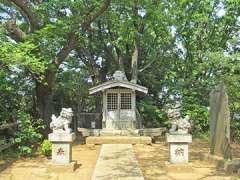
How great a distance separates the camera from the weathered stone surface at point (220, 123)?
1103 cm

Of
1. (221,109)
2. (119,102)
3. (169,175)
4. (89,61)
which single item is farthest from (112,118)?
(169,175)

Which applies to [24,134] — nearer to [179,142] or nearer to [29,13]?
[29,13]

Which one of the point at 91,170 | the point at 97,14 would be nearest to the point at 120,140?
the point at 97,14

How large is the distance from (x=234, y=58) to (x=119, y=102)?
6.24 metres

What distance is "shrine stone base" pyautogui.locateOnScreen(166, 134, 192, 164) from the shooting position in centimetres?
1023

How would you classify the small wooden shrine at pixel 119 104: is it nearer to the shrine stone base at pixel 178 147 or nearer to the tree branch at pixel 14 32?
the tree branch at pixel 14 32

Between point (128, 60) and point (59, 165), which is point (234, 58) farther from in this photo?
point (59, 165)

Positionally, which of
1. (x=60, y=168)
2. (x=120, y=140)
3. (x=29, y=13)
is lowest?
(x=60, y=168)

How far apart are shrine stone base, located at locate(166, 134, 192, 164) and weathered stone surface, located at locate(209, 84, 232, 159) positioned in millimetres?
1470

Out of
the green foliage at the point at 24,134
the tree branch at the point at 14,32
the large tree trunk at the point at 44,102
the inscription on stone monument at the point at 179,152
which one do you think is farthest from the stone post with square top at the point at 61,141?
the large tree trunk at the point at 44,102

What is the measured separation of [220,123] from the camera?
1170 cm

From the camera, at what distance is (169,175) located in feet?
31.7

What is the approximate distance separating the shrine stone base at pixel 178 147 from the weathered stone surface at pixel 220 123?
1470 millimetres

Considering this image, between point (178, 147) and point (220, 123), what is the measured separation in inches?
84.0
